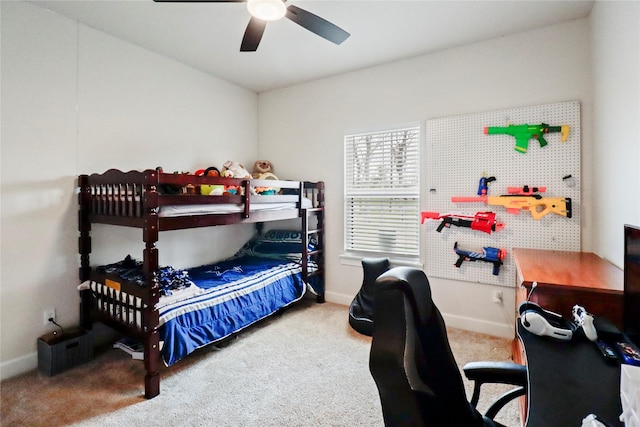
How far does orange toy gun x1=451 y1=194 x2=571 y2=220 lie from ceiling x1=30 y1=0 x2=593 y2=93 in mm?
1361

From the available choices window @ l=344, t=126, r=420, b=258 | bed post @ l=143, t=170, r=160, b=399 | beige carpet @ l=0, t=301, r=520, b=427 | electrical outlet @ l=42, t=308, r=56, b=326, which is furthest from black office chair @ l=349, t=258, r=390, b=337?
electrical outlet @ l=42, t=308, r=56, b=326

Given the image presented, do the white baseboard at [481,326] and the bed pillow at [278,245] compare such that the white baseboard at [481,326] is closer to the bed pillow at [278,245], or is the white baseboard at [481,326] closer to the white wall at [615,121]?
the white wall at [615,121]

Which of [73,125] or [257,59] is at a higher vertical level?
[257,59]

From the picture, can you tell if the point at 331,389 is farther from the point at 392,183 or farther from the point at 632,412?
the point at 392,183

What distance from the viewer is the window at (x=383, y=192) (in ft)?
10.3

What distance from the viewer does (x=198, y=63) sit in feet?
10.4

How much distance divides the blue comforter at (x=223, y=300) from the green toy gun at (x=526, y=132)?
2.27m

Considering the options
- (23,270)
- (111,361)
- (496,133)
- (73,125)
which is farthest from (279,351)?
(496,133)

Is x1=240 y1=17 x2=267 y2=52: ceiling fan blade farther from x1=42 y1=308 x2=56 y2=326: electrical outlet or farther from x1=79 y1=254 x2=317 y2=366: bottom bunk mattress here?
x1=42 y1=308 x2=56 y2=326: electrical outlet

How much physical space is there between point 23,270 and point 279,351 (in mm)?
1911

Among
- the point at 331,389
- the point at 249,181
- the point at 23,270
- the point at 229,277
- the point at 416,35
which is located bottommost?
the point at 331,389

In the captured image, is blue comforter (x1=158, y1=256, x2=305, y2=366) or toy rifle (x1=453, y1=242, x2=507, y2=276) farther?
toy rifle (x1=453, y1=242, x2=507, y2=276)

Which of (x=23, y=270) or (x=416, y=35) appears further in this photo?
(x=416, y=35)

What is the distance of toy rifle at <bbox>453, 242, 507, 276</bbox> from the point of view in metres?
2.59
